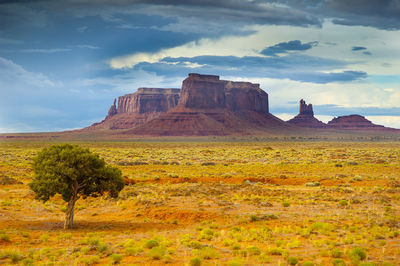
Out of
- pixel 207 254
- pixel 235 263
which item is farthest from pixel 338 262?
pixel 207 254

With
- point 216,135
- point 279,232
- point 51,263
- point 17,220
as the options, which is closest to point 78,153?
point 17,220

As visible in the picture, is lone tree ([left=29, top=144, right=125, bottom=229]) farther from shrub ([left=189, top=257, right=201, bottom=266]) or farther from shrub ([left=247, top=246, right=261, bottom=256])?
shrub ([left=247, top=246, right=261, bottom=256])

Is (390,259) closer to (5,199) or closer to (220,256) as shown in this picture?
(220,256)

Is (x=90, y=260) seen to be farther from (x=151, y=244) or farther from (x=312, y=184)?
(x=312, y=184)

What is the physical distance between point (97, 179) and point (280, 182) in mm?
20605

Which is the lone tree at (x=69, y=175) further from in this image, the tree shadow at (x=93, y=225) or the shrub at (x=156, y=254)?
the shrub at (x=156, y=254)

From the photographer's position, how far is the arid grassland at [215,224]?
13.7 m

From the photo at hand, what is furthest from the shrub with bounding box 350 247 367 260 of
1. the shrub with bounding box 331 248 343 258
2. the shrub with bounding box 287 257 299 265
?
the shrub with bounding box 287 257 299 265

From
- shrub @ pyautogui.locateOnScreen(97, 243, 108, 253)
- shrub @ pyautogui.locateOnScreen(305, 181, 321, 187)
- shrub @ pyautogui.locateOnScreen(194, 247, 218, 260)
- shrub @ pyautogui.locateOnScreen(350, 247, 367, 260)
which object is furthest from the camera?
shrub @ pyautogui.locateOnScreen(305, 181, 321, 187)

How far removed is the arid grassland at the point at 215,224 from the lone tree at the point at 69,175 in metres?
1.85

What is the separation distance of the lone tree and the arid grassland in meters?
1.85

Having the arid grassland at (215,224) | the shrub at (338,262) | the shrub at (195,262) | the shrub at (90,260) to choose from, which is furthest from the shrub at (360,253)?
the shrub at (90,260)

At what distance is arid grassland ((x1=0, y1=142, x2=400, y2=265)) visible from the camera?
13.7m

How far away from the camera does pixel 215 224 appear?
19781 mm
